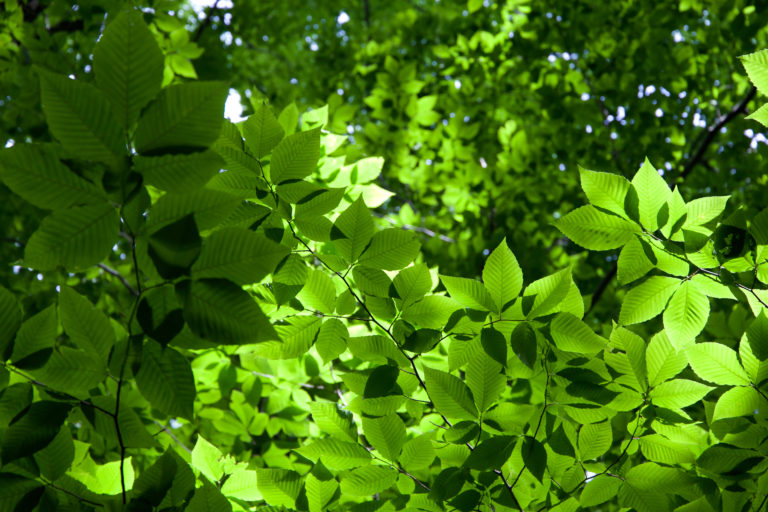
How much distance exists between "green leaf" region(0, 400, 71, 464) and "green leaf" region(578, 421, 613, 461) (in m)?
0.99

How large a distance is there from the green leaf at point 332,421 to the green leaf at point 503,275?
0.44 metres

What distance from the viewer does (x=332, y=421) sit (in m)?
1.25

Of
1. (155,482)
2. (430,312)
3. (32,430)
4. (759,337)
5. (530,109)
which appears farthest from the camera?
(530,109)

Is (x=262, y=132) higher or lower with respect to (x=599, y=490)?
higher

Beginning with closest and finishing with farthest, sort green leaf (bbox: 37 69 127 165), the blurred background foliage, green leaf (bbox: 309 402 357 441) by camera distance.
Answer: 1. green leaf (bbox: 37 69 127 165)
2. green leaf (bbox: 309 402 357 441)
3. the blurred background foliage

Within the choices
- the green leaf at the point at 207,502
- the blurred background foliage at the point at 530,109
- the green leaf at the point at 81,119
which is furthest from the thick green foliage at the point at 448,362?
the blurred background foliage at the point at 530,109

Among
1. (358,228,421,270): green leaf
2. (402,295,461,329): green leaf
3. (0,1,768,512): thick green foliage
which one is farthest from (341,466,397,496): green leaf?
(358,228,421,270): green leaf

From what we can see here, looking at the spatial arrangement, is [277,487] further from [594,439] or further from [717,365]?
[717,365]

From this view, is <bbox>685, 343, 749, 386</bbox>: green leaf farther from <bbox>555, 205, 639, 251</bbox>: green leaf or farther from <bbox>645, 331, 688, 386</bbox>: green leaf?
<bbox>555, 205, 639, 251</bbox>: green leaf

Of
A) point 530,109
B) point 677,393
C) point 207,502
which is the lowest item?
point 207,502

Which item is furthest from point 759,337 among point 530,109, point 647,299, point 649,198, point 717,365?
point 530,109

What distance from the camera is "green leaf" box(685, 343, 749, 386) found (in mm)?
1066

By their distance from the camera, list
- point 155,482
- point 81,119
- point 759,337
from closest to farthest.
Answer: point 81,119 < point 155,482 < point 759,337

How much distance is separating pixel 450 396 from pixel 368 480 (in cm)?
28
